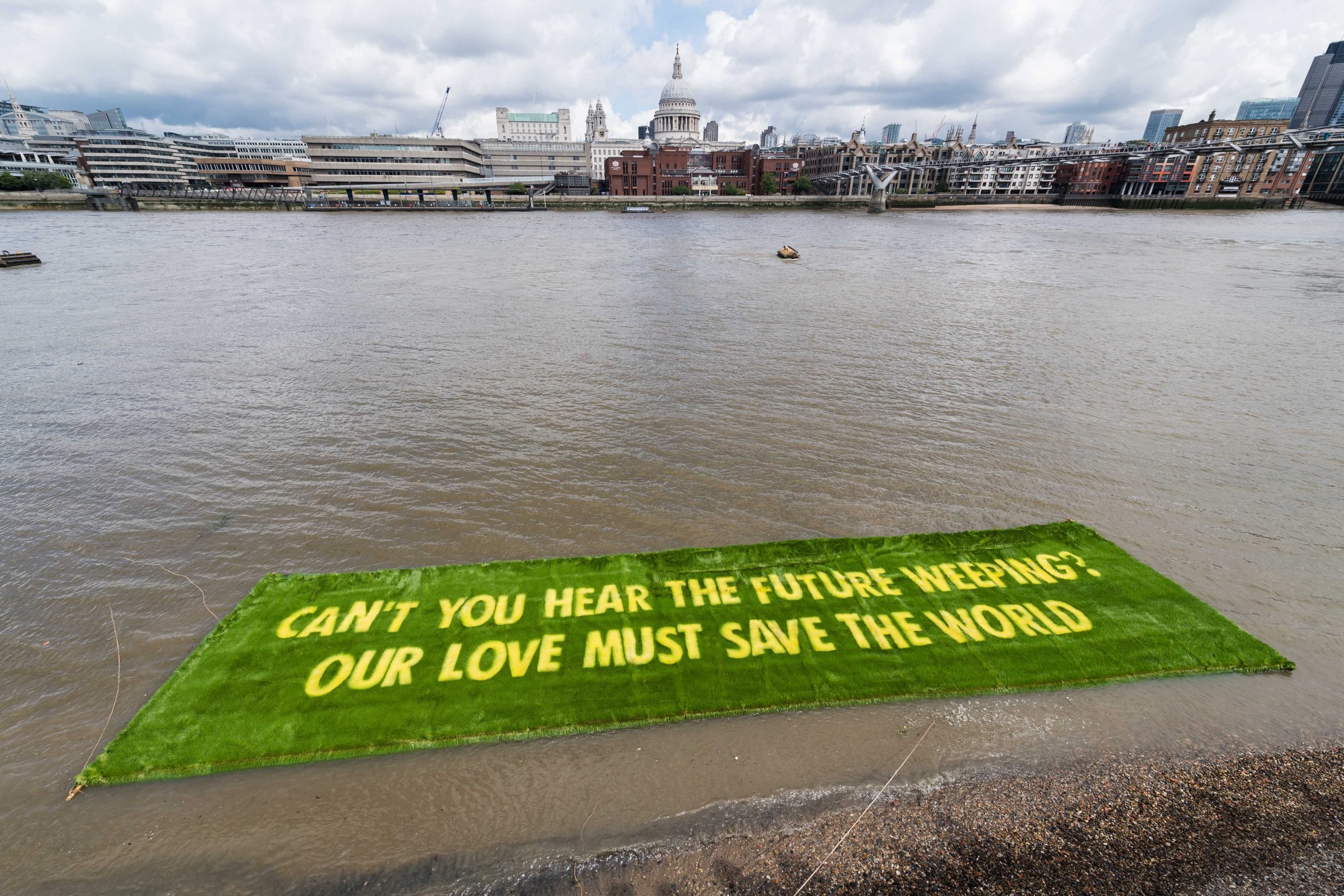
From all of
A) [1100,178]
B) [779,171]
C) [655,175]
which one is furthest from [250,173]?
[1100,178]

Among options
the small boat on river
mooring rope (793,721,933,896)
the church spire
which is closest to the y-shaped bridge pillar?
the small boat on river

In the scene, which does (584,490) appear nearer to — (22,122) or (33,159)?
(33,159)

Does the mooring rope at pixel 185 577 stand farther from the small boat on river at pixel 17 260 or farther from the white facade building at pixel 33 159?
the white facade building at pixel 33 159

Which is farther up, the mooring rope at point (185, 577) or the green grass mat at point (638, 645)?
the green grass mat at point (638, 645)

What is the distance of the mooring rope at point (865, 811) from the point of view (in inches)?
148

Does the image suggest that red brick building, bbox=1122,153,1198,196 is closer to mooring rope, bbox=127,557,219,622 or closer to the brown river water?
the brown river water

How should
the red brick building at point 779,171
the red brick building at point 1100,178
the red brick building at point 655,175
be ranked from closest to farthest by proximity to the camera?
the red brick building at point 655,175, the red brick building at point 1100,178, the red brick building at point 779,171

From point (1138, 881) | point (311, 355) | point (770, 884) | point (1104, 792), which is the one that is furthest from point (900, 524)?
point (311, 355)

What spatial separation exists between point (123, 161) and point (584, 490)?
587 feet

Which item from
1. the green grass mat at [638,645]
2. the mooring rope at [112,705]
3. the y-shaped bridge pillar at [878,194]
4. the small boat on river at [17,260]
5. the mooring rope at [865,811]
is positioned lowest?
the mooring rope at [112,705]

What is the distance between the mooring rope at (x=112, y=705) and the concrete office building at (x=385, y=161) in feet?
416

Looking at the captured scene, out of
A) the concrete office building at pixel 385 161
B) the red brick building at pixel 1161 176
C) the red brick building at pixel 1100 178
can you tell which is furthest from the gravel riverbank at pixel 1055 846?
the red brick building at pixel 1100 178

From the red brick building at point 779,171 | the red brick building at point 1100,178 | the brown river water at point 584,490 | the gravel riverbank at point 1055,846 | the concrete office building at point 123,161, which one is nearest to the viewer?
the gravel riverbank at point 1055,846

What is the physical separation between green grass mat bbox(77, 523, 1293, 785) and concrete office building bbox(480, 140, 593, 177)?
→ 160 m
